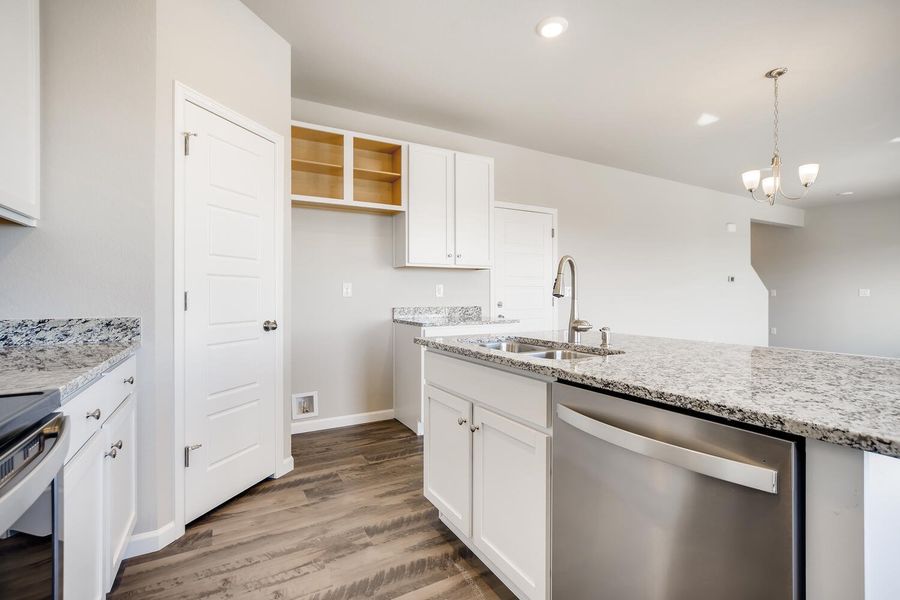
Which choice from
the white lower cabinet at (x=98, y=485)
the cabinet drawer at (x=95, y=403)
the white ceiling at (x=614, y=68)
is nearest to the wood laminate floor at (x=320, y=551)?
the white lower cabinet at (x=98, y=485)

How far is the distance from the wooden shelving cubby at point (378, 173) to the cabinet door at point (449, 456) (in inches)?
79.7

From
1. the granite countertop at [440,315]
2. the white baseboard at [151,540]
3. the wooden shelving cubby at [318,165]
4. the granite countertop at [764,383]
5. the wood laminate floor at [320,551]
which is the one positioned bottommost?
the wood laminate floor at [320,551]

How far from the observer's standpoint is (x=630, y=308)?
5266 mm

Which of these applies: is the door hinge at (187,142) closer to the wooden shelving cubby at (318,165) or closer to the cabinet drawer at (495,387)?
the wooden shelving cubby at (318,165)

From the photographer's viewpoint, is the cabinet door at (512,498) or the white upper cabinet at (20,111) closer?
the cabinet door at (512,498)

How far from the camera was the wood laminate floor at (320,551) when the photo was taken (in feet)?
4.98

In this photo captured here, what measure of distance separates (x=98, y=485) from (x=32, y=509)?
560 millimetres

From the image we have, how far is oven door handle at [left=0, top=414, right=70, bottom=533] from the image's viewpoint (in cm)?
65

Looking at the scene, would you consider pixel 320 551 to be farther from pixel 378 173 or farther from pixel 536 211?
pixel 536 211

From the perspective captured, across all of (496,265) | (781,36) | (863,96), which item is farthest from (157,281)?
(863,96)

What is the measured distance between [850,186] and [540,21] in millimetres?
6320

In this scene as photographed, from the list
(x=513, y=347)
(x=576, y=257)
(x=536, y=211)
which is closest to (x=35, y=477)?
(x=513, y=347)

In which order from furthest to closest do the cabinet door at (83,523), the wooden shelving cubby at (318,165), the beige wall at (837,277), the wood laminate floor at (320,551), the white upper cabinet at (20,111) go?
the beige wall at (837,277) < the wooden shelving cubby at (318,165) < the wood laminate floor at (320,551) < the white upper cabinet at (20,111) < the cabinet door at (83,523)

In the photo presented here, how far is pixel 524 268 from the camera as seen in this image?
4.35m
